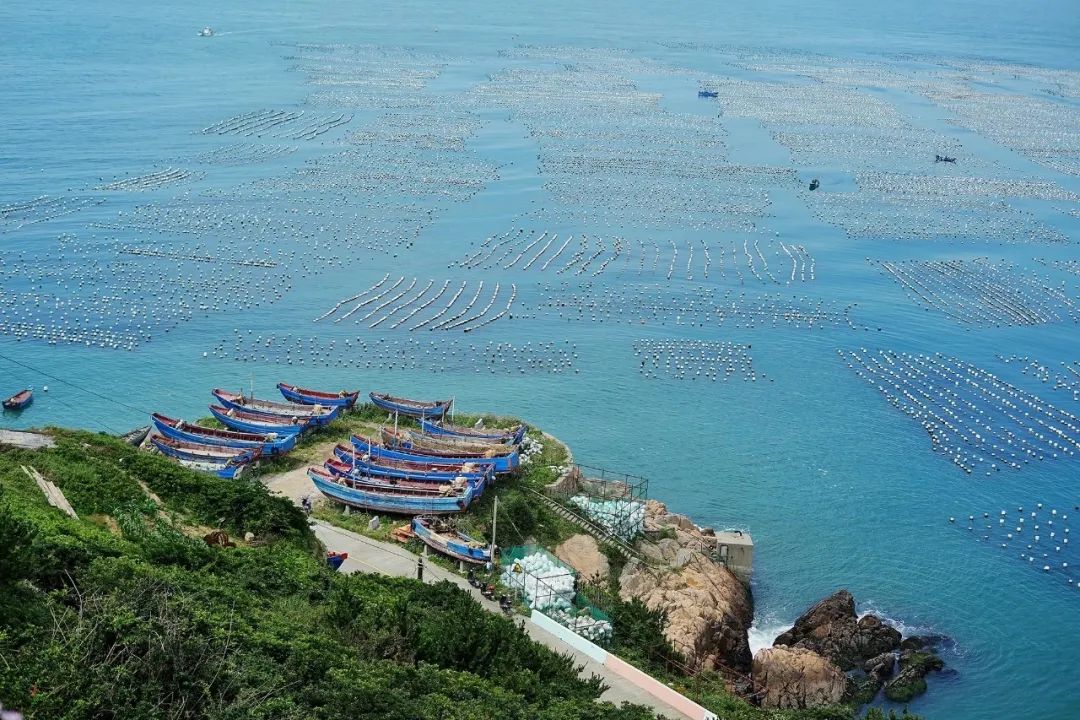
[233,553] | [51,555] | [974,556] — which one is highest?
[51,555]

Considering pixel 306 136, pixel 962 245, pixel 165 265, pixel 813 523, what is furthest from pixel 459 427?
pixel 306 136

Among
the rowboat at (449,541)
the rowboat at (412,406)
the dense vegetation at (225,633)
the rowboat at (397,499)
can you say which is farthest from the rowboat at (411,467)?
the dense vegetation at (225,633)

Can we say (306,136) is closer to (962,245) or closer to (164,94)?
(164,94)

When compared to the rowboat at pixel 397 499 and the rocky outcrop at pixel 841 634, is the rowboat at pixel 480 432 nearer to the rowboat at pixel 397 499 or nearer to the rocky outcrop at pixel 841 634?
the rowboat at pixel 397 499

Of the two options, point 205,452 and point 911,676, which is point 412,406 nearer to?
point 205,452

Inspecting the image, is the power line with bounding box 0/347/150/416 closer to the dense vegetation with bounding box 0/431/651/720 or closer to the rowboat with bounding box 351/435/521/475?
the rowboat with bounding box 351/435/521/475
